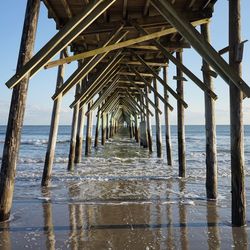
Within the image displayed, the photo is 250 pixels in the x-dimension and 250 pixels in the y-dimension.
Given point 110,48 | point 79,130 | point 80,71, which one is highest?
point 110,48

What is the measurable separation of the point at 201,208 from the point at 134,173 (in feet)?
12.2

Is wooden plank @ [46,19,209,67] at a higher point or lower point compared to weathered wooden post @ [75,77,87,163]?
higher

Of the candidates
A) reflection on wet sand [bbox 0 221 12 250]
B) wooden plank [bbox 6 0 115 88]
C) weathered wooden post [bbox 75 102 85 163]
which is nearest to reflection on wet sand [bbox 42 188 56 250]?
reflection on wet sand [bbox 0 221 12 250]

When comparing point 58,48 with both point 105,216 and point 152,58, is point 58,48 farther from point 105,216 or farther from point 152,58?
point 152,58

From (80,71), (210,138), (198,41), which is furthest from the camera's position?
(80,71)

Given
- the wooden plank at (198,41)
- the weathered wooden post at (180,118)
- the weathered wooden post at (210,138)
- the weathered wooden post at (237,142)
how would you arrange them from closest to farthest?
1. the wooden plank at (198,41)
2. the weathered wooden post at (237,142)
3. the weathered wooden post at (210,138)
4. the weathered wooden post at (180,118)

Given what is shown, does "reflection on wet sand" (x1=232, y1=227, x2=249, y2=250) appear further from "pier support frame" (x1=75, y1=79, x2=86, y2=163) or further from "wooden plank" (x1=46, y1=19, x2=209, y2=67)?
"pier support frame" (x1=75, y1=79, x2=86, y2=163)

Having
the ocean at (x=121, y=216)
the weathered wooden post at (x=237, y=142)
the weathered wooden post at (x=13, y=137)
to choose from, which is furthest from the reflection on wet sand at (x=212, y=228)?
the weathered wooden post at (x=13, y=137)

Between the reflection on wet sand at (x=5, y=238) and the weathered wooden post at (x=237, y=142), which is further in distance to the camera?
the weathered wooden post at (x=237, y=142)

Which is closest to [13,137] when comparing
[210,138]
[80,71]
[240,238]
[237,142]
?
[80,71]

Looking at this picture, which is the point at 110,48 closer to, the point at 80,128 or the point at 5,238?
the point at 5,238

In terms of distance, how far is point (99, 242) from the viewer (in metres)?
3.29

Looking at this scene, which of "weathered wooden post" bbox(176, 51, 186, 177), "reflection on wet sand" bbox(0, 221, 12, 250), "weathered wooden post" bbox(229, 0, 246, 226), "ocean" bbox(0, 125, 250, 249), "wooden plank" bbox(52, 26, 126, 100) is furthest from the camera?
"weathered wooden post" bbox(176, 51, 186, 177)

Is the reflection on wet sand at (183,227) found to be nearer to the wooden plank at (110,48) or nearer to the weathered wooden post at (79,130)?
the wooden plank at (110,48)
